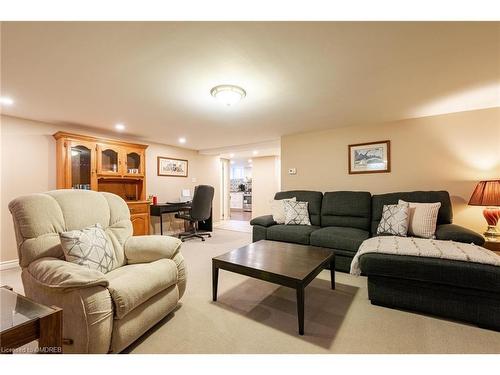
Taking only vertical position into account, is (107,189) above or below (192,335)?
above

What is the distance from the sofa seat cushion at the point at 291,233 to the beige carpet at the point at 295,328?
792 millimetres

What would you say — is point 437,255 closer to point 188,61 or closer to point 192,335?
point 192,335

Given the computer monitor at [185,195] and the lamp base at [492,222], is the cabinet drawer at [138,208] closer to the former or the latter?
the computer monitor at [185,195]

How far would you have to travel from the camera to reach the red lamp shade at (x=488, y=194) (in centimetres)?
244

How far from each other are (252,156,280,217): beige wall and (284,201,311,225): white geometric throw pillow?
3.14 meters

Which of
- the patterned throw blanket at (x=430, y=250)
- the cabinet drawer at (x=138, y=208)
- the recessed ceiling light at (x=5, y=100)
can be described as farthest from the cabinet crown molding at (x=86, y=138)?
the patterned throw blanket at (x=430, y=250)

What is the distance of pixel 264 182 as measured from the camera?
6969mm

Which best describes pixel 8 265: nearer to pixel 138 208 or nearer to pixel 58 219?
pixel 138 208

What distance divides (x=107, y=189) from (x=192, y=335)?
346 cm

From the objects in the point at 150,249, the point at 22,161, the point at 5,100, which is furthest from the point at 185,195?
the point at 150,249

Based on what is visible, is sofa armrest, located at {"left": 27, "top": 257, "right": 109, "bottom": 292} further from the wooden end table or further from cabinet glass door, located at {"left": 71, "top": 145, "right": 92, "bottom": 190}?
cabinet glass door, located at {"left": 71, "top": 145, "right": 92, "bottom": 190}

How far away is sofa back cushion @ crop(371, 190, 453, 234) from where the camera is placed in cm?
276
